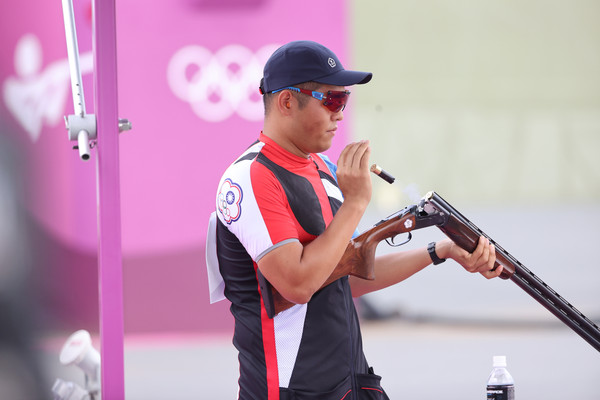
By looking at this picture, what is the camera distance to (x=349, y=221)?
1563 millimetres

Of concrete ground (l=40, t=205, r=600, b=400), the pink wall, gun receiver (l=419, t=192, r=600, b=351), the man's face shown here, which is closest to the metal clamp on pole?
the man's face

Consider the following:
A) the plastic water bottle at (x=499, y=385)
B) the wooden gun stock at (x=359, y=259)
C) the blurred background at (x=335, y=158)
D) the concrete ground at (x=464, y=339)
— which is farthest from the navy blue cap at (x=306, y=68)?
the concrete ground at (x=464, y=339)

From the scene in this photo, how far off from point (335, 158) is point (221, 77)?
83 cm

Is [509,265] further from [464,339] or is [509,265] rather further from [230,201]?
[464,339]

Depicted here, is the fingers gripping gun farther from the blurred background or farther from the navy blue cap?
the navy blue cap

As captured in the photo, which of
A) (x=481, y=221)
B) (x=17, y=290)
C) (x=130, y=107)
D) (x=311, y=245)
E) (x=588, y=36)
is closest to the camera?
(x=311, y=245)

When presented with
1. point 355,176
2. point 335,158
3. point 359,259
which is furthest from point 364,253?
point 335,158

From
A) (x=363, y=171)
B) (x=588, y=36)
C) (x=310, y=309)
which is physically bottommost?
(x=310, y=309)

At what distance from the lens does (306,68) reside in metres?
1.66

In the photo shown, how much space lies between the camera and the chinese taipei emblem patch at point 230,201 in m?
1.58

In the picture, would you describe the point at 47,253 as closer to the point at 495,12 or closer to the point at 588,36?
the point at 495,12

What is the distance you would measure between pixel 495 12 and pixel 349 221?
13.8 feet

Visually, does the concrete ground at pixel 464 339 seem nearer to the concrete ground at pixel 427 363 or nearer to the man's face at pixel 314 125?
the concrete ground at pixel 427 363

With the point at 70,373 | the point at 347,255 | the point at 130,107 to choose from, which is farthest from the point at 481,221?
the point at 347,255
